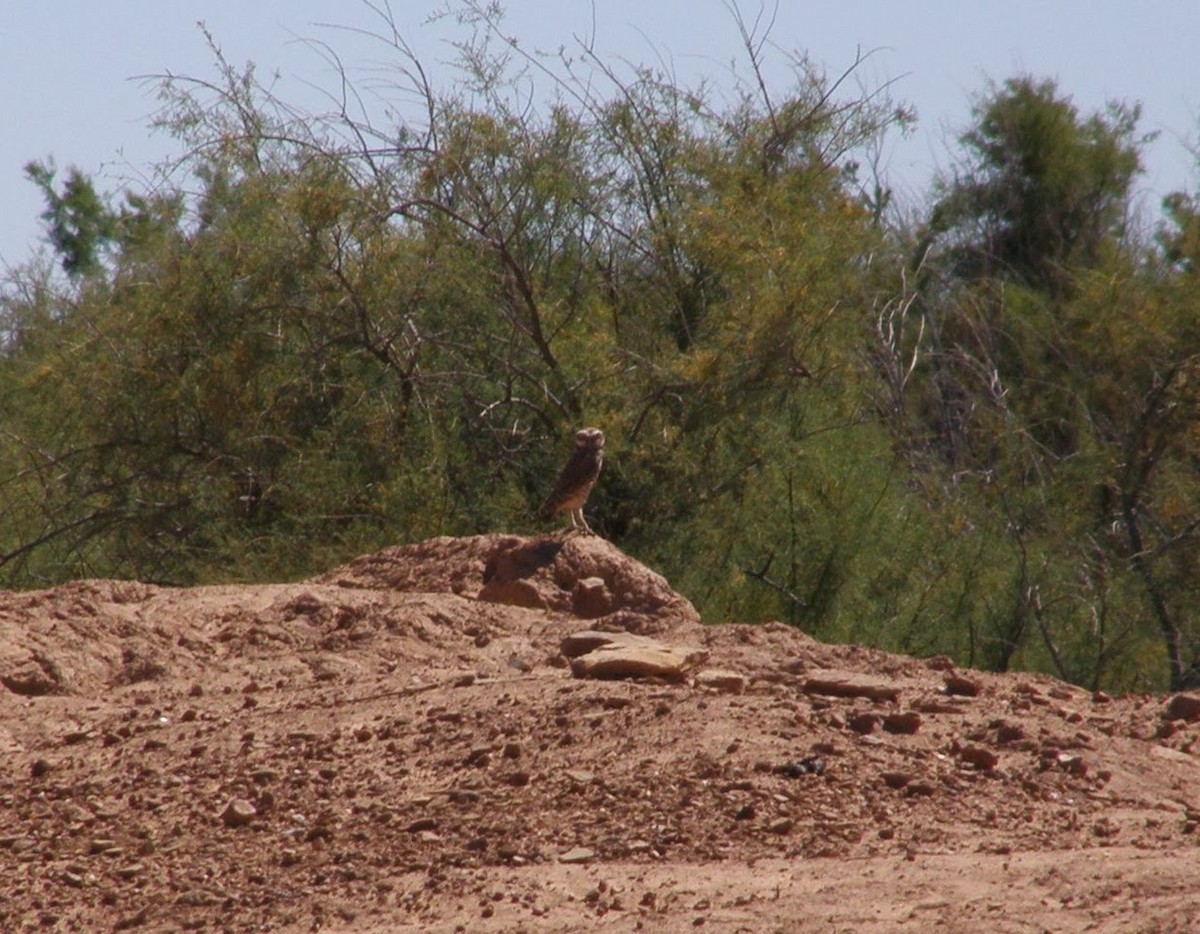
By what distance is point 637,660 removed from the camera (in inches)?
239

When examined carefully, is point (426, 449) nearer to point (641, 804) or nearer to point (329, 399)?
point (329, 399)

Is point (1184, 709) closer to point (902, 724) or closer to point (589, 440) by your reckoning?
point (902, 724)

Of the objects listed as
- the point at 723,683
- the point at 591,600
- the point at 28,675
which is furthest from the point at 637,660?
the point at 28,675

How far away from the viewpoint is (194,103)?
13688 millimetres

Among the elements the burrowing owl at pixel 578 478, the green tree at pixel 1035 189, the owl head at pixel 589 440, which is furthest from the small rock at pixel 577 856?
the green tree at pixel 1035 189

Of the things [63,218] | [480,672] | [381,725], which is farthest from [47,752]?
[63,218]

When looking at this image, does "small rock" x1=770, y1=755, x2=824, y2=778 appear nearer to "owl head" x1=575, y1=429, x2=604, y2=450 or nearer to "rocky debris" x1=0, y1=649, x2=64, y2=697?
"rocky debris" x1=0, y1=649, x2=64, y2=697

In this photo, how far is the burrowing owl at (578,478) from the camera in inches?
366

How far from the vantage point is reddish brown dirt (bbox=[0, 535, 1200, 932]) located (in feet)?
14.2

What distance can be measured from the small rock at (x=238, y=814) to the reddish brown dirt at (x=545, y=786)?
0.01 m

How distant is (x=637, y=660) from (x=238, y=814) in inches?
63.4

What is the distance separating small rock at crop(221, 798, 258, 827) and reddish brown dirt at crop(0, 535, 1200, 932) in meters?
0.01

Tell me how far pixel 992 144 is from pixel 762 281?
13.7 metres

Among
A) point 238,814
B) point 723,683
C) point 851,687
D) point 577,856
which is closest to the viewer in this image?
point 577,856
